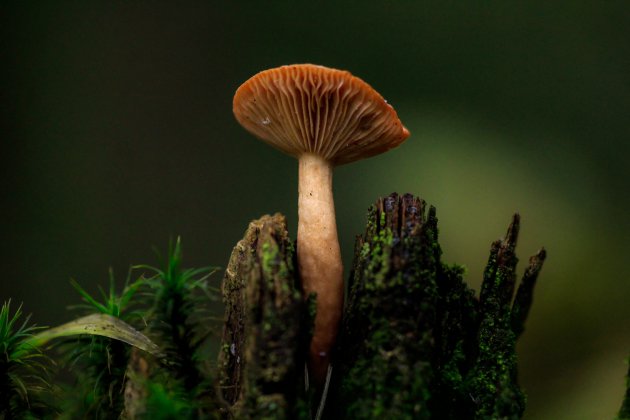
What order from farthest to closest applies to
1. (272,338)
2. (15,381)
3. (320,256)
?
(320,256) → (15,381) → (272,338)

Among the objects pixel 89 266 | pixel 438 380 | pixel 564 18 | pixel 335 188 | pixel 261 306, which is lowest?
pixel 438 380

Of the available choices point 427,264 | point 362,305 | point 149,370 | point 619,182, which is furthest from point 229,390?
point 619,182

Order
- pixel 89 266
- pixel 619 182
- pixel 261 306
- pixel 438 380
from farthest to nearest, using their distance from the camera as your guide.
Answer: pixel 89 266, pixel 619 182, pixel 438 380, pixel 261 306

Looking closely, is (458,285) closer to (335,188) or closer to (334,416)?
(334,416)

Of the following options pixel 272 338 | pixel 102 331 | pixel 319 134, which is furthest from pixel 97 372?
pixel 319 134

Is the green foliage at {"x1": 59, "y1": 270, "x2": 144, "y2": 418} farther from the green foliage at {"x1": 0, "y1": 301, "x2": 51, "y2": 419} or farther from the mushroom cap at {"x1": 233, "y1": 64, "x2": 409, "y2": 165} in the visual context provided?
the mushroom cap at {"x1": 233, "y1": 64, "x2": 409, "y2": 165}

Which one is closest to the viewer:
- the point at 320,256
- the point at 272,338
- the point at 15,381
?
the point at 272,338

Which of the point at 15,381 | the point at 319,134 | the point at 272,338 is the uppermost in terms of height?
the point at 319,134

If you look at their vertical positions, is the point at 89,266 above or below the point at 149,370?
above

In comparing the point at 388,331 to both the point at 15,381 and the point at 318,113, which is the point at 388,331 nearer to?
the point at 318,113
